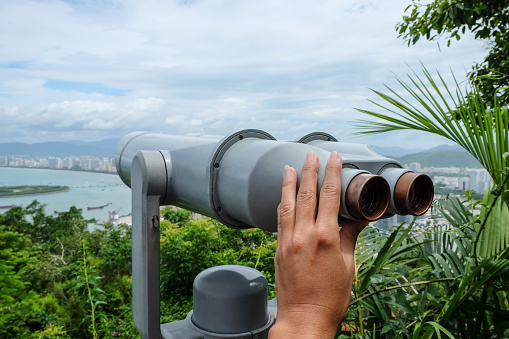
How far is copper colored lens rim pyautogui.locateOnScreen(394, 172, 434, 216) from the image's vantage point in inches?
27.0

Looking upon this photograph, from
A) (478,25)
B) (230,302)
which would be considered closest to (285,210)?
(230,302)

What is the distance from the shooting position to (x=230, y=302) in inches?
37.3

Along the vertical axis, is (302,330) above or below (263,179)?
below

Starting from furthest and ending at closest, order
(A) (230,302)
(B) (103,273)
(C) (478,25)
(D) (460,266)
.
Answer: (B) (103,273)
(C) (478,25)
(D) (460,266)
(A) (230,302)

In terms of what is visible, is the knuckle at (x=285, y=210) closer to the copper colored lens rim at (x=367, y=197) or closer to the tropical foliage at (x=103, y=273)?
the copper colored lens rim at (x=367, y=197)

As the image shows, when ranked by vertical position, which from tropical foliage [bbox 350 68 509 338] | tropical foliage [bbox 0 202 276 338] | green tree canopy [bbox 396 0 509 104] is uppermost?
green tree canopy [bbox 396 0 509 104]

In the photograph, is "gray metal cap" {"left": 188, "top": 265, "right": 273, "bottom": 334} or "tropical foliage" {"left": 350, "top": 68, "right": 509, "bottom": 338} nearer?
"gray metal cap" {"left": 188, "top": 265, "right": 273, "bottom": 334}

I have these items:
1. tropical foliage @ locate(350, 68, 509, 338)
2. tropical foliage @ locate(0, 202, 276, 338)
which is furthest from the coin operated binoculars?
tropical foliage @ locate(0, 202, 276, 338)

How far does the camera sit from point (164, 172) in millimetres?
1061

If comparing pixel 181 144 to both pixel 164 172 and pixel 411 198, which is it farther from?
pixel 411 198

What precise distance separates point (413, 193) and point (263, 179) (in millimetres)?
249

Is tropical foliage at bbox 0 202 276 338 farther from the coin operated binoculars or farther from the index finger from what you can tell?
the index finger

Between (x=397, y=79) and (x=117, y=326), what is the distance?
3498 millimetres

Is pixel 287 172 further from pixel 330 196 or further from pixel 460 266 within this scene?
pixel 460 266
